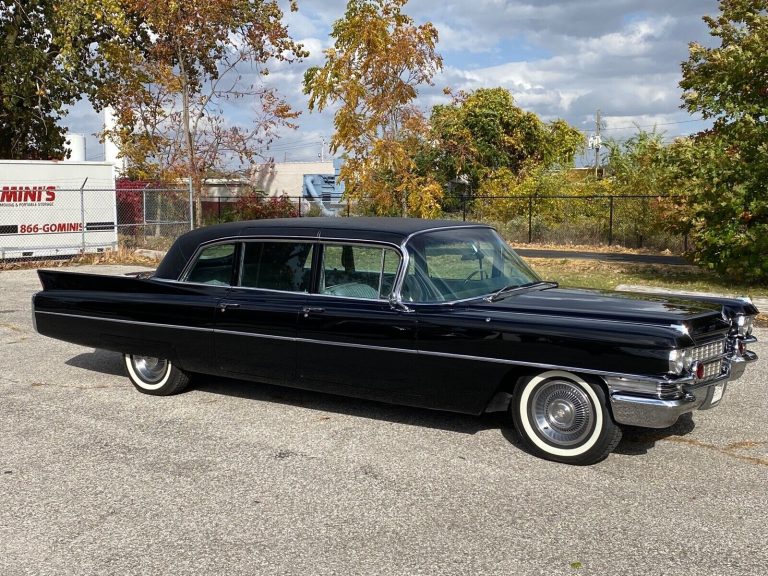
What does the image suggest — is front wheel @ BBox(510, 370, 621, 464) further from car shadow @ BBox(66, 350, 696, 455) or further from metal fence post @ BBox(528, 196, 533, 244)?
metal fence post @ BBox(528, 196, 533, 244)

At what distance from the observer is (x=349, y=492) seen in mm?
4652

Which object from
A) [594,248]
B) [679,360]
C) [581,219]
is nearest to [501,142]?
[581,219]

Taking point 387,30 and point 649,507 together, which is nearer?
point 649,507

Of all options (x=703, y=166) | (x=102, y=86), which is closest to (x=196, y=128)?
(x=102, y=86)

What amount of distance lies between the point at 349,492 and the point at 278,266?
2.14m

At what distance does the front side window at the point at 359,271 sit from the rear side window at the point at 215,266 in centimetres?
87

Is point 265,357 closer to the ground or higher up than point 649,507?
higher up

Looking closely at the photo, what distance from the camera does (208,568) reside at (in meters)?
3.72

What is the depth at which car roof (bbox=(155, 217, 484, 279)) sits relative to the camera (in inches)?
230

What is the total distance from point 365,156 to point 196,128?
8932 mm

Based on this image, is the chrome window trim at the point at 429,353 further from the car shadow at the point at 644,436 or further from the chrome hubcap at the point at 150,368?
the car shadow at the point at 644,436

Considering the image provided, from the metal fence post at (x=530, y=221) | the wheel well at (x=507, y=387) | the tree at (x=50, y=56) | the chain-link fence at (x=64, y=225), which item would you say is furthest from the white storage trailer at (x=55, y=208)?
Result: the wheel well at (x=507, y=387)

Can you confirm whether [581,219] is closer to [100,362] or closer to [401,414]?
[100,362]

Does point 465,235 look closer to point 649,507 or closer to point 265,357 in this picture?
point 265,357
